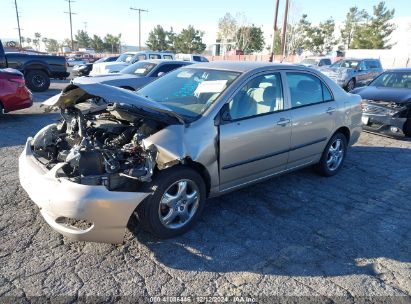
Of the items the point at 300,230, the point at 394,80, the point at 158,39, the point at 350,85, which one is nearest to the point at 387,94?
the point at 394,80

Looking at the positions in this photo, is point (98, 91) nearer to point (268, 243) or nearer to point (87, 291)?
point (87, 291)

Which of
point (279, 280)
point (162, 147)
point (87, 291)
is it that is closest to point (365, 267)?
point (279, 280)

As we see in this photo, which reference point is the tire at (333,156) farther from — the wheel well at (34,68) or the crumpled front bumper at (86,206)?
the wheel well at (34,68)

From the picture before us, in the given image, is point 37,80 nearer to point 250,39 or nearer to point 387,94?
point 387,94

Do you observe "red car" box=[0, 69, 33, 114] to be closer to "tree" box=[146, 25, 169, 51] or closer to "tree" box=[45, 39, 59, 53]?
"tree" box=[146, 25, 169, 51]

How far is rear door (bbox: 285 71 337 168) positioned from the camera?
14.7 ft

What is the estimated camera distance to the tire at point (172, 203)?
3209mm

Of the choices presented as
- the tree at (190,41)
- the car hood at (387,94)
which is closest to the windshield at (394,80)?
the car hood at (387,94)

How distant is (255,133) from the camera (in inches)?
155

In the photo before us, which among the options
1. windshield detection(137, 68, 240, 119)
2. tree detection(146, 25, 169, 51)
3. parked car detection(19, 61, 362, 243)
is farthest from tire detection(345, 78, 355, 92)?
tree detection(146, 25, 169, 51)

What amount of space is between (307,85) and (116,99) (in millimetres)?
2749

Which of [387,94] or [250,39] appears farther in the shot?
[250,39]

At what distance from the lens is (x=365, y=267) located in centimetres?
316

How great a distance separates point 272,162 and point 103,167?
79.6 inches
